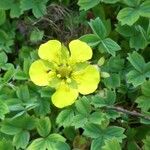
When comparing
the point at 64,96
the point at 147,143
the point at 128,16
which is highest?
the point at 128,16

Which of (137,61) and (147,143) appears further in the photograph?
(137,61)

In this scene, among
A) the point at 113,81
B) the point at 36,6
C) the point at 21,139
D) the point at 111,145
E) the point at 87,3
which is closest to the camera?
the point at 111,145

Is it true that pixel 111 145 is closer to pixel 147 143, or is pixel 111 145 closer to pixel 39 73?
pixel 147 143

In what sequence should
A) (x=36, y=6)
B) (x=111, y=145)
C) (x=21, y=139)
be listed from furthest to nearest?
(x=36, y=6) < (x=21, y=139) < (x=111, y=145)

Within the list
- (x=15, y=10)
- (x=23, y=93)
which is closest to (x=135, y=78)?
(x=23, y=93)

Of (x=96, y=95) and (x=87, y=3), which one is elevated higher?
(x=87, y=3)

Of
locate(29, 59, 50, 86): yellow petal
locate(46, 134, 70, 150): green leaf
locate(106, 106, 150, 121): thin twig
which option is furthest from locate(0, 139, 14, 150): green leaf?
locate(106, 106, 150, 121): thin twig

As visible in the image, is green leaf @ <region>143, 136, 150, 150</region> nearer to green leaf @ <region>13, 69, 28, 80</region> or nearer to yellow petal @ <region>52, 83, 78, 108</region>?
yellow petal @ <region>52, 83, 78, 108</region>

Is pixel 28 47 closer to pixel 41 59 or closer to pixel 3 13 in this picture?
pixel 3 13
